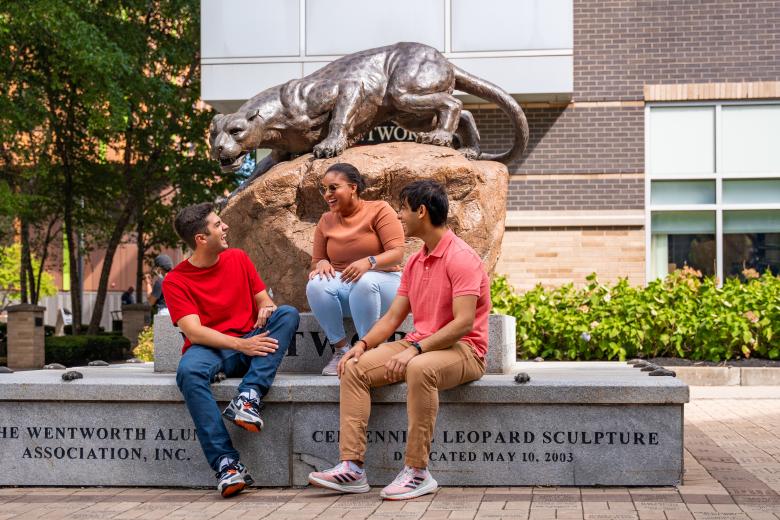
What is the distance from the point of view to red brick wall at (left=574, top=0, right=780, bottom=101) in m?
18.3

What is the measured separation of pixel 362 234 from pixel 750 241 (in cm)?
1306

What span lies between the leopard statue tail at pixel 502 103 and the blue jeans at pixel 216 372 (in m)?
3.40

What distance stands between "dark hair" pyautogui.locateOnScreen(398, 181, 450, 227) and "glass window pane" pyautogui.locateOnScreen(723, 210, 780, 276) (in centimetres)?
1324

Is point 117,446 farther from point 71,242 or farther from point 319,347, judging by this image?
point 71,242

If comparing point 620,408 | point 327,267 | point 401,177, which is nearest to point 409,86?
point 401,177

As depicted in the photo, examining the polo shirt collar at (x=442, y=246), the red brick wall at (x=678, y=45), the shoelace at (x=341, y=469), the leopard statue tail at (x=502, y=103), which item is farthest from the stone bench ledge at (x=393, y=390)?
the red brick wall at (x=678, y=45)

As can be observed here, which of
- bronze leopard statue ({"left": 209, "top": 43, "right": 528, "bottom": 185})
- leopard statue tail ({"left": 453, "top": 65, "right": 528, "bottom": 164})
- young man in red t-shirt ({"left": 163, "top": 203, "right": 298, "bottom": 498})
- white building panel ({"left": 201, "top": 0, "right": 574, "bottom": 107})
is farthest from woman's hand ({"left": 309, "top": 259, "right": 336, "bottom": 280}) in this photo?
white building panel ({"left": 201, "top": 0, "right": 574, "bottom": 107})

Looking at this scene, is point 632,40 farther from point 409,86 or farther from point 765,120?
point 409,86

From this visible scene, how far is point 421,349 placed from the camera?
20.5 feet

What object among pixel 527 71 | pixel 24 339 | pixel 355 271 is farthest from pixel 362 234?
pixel 24 339

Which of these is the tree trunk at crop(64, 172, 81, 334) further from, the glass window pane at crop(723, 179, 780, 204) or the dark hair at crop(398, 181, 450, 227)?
the dark hair at crop(398, 181, 450, 227)

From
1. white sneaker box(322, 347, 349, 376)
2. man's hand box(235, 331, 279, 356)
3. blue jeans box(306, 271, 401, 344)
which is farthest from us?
white sneaker box(322, 347, 349, 376)

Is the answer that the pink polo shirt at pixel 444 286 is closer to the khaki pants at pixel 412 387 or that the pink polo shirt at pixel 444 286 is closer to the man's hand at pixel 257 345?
the khaki pants at pixel 412 387

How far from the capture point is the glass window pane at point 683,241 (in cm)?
1867
